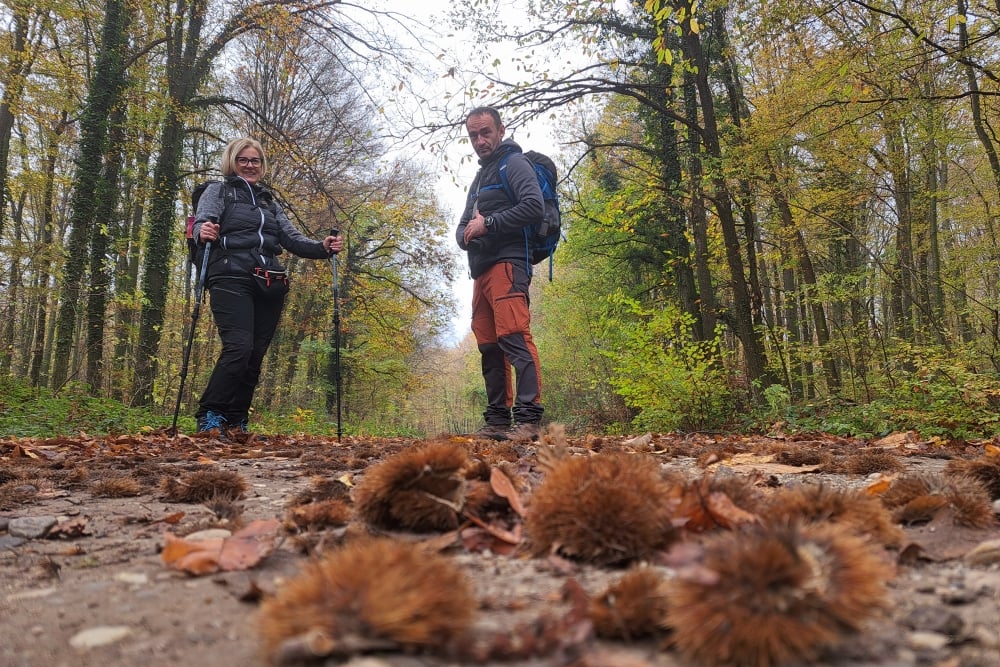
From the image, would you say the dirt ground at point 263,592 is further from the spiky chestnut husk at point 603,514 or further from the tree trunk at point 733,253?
the tree trunk at point 733,253

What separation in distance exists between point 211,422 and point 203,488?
318 cm

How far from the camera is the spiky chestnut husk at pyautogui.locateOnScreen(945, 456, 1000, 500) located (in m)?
1.83

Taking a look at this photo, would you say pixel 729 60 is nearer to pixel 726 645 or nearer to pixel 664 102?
pixel 664 102

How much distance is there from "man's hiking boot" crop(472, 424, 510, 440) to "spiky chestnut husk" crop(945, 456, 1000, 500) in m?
2.97

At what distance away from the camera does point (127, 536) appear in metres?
1.81

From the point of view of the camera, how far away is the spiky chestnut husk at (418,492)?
1.52 m

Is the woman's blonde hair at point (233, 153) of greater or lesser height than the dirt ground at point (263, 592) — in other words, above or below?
above

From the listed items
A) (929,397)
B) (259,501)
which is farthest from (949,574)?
(929,397)

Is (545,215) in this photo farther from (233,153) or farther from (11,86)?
(11,86)

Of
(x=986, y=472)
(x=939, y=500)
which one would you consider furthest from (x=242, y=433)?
(x=986, y=472)

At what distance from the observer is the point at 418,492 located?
5.00 feet

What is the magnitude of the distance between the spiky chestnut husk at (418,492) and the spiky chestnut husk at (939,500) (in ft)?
4.21

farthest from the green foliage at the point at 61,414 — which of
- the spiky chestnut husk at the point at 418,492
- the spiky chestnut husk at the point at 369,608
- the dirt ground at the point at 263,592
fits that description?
the spiky chestnut husk at the point at 369,608

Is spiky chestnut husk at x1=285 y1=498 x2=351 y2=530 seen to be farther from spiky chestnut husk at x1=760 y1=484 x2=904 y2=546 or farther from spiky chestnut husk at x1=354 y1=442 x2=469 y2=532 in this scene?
spiky chestnut husk at x1=760 y1=484 x2=904 y2=546
